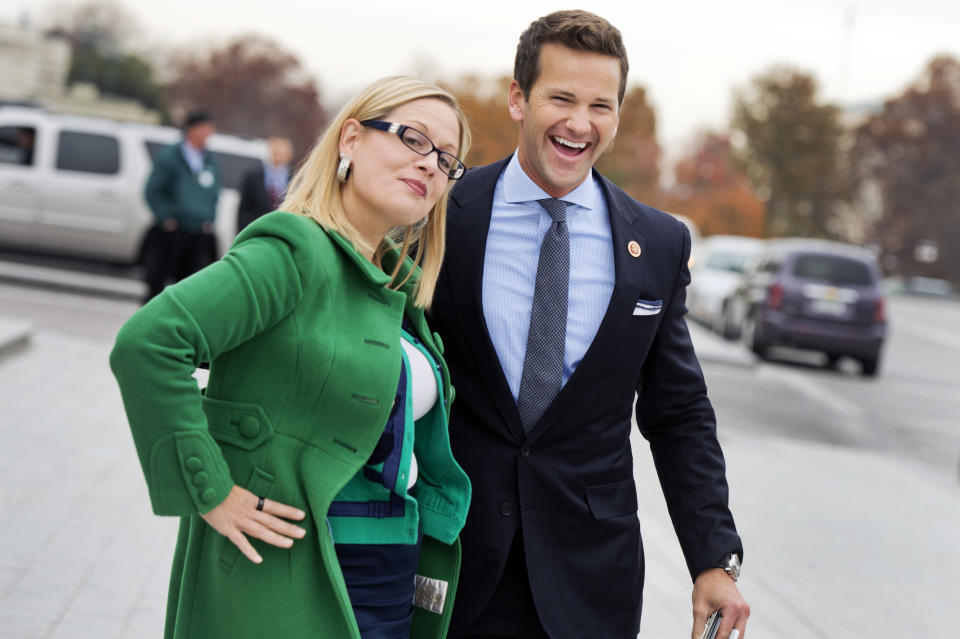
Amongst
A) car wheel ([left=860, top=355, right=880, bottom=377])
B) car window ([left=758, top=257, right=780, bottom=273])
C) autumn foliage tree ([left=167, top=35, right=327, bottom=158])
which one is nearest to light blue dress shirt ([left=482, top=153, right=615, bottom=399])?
car window ([left=758, top=257, right=780, bottom=273])

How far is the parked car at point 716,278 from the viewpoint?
67.3ft

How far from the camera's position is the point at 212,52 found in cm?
7719

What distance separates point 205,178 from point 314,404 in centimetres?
944

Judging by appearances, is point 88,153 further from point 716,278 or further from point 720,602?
point 720,602

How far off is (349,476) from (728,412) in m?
10.3

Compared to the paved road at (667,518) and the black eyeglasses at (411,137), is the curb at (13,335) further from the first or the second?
the black eyeglasses at (411,137)

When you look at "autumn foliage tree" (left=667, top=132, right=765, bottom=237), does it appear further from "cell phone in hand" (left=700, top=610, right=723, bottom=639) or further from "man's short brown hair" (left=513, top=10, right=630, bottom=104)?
"cell phone in hand" (left=700, top=610, right=723, bottom=639)

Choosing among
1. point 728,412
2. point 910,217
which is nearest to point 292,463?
point 728,412

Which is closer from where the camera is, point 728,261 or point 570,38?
point 570,38

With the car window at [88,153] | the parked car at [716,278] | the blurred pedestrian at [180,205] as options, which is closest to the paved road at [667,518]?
the blurred pedestrian at [180,205]

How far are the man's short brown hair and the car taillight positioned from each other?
14.4 metres

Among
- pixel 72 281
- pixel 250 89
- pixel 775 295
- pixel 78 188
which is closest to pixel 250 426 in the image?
pixel 72 281

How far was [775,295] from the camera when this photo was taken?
16859mm

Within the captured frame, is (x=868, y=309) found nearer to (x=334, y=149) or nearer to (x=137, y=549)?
(x=137, y=549)
